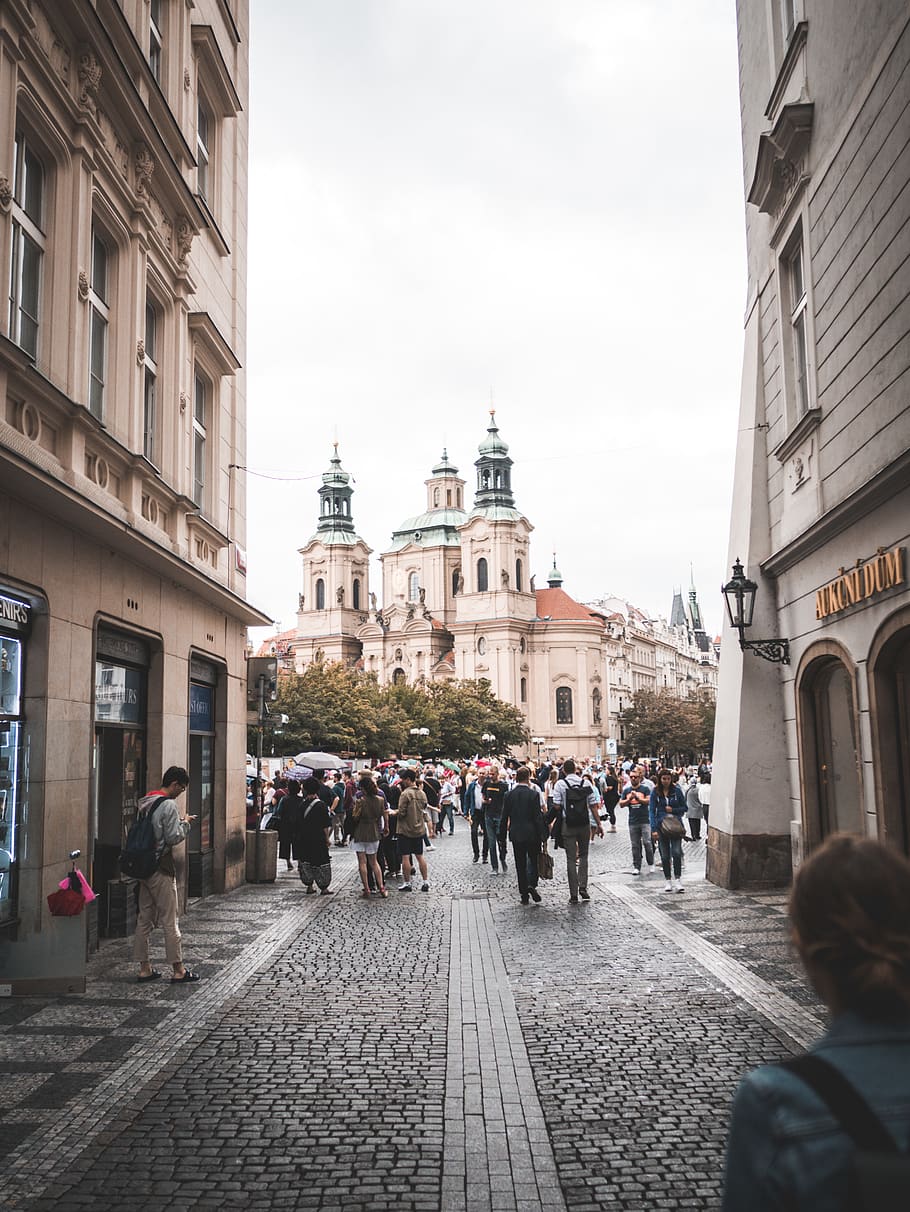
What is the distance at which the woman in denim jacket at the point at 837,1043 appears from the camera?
5.60ft

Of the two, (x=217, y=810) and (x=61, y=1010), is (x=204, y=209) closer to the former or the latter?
(x=217, y=810)

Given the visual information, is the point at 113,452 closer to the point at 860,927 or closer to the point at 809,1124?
the point at 860,927

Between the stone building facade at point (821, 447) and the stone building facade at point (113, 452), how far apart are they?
7.21m

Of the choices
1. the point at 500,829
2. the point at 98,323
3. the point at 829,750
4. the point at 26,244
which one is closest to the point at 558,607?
the point at 500,829

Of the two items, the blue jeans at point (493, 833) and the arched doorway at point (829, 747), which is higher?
the arched doorway at point (829, 747)

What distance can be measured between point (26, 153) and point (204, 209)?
4670mm

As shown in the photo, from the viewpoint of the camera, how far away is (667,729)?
3836 inches

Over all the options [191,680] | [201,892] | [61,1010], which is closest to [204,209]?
[191,680]

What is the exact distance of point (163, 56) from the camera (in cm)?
1374

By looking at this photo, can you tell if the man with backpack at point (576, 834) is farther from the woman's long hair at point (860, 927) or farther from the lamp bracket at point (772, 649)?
the woman's long hair at point (860, 927)

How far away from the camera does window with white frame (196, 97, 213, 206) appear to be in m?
15.7

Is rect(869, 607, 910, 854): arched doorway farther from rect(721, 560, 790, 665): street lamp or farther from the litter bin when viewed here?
the litter bin

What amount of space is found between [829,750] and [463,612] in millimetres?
87158

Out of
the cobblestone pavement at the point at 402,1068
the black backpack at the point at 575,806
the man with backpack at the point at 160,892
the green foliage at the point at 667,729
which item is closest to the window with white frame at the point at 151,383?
the man with backpack at the point at 160,892
